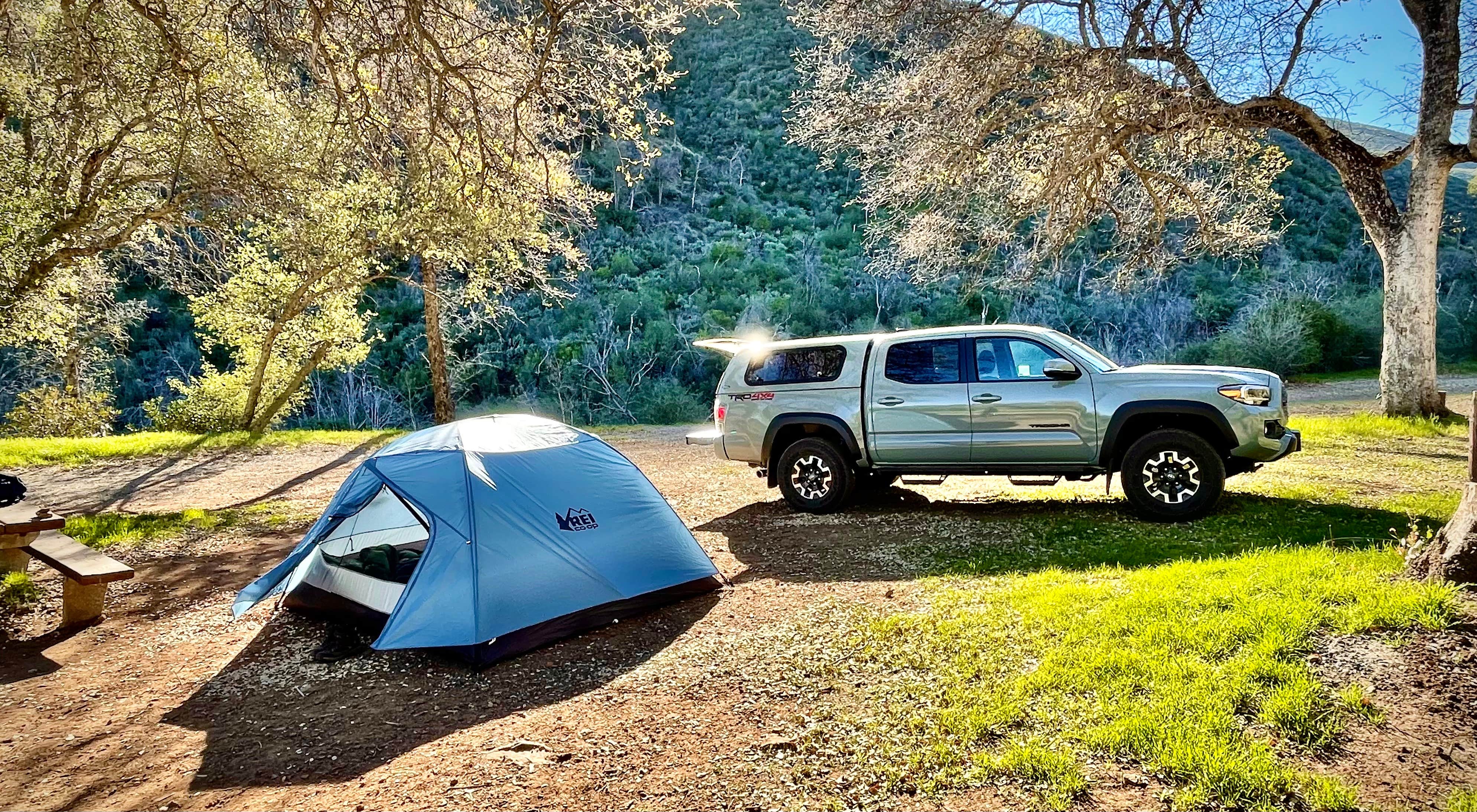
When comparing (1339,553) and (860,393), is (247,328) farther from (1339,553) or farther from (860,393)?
(1339,553)

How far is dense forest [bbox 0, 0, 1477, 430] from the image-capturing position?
28406 millimetres

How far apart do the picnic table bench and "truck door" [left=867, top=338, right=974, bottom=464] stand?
267 inches

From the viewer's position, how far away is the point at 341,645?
6.08 meters

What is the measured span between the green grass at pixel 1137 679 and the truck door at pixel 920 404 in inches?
114

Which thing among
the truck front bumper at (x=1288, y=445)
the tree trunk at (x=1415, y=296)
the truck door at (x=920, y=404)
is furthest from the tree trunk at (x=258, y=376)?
the tree trunk at (x=1415, y=296)

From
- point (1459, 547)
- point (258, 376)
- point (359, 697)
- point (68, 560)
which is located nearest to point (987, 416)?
point (1459, 547)

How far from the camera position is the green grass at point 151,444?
1569cm

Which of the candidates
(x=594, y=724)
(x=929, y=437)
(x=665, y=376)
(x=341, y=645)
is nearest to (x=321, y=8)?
(x=341, y=645)

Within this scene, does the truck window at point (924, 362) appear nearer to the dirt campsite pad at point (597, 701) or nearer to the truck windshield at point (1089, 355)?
the truck windshield at point (1089, 355)

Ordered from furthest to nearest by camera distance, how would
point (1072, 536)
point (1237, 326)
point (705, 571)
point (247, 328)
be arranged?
point (1237, 326) < point (247, 328) < point (1072, 536) < point (705, 571)

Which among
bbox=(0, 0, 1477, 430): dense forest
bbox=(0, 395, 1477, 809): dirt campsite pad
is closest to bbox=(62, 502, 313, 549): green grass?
bbox=(0, 395, 1477, 809): dirt campsite pad

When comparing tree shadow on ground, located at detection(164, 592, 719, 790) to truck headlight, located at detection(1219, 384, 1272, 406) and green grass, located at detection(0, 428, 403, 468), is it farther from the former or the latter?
green grass, located at detection(0, 428, 403, 468)

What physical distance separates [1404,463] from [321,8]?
12.6 meters

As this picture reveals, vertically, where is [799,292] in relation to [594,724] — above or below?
above
